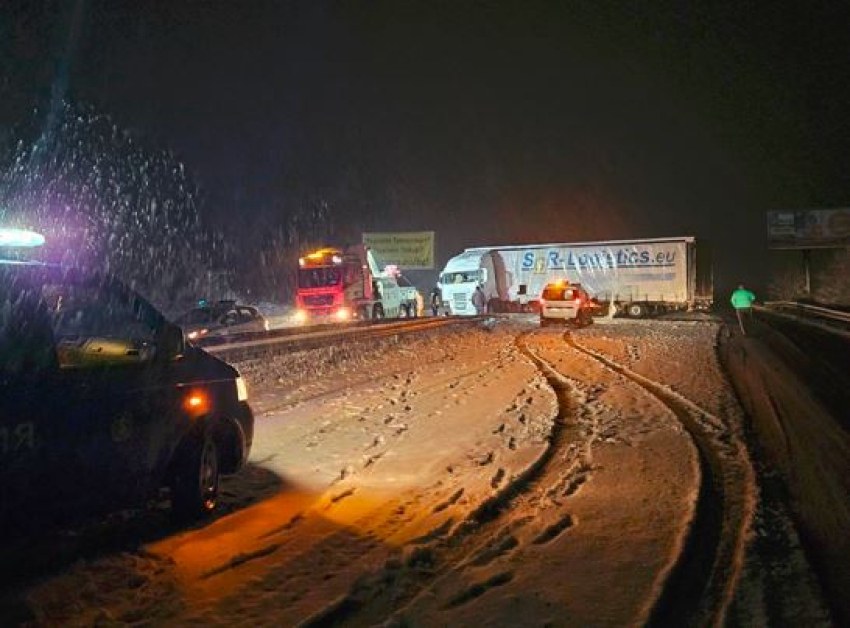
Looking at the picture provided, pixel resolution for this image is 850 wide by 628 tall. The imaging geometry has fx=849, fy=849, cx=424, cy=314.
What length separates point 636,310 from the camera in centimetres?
4372

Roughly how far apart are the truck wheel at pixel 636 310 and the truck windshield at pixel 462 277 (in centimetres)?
796

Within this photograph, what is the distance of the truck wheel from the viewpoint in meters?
43.6

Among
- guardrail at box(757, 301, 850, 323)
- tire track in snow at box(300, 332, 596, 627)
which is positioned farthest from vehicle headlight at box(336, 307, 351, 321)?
tire track in snow at box(300, 332, 596, 627)

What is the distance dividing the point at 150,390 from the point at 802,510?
16.0 feet

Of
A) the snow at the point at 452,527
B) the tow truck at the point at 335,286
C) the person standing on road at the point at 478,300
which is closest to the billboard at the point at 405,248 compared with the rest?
the person standing on road at the point at 478,300

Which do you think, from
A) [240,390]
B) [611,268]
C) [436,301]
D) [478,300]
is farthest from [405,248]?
[240,390]

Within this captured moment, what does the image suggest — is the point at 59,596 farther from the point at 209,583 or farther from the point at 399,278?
the point at 399,278

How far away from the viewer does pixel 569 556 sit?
534 cm

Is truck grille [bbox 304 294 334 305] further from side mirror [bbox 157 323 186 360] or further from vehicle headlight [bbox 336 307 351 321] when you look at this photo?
side mirror [bbox 157 323 186 360]

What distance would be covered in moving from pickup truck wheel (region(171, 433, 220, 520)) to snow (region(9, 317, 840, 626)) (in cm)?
20

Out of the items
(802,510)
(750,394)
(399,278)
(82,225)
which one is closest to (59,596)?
(802,510)

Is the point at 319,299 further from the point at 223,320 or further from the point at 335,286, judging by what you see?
the point at 223,320

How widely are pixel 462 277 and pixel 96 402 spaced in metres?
40.7

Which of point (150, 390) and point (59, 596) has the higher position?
point (150, 390)
